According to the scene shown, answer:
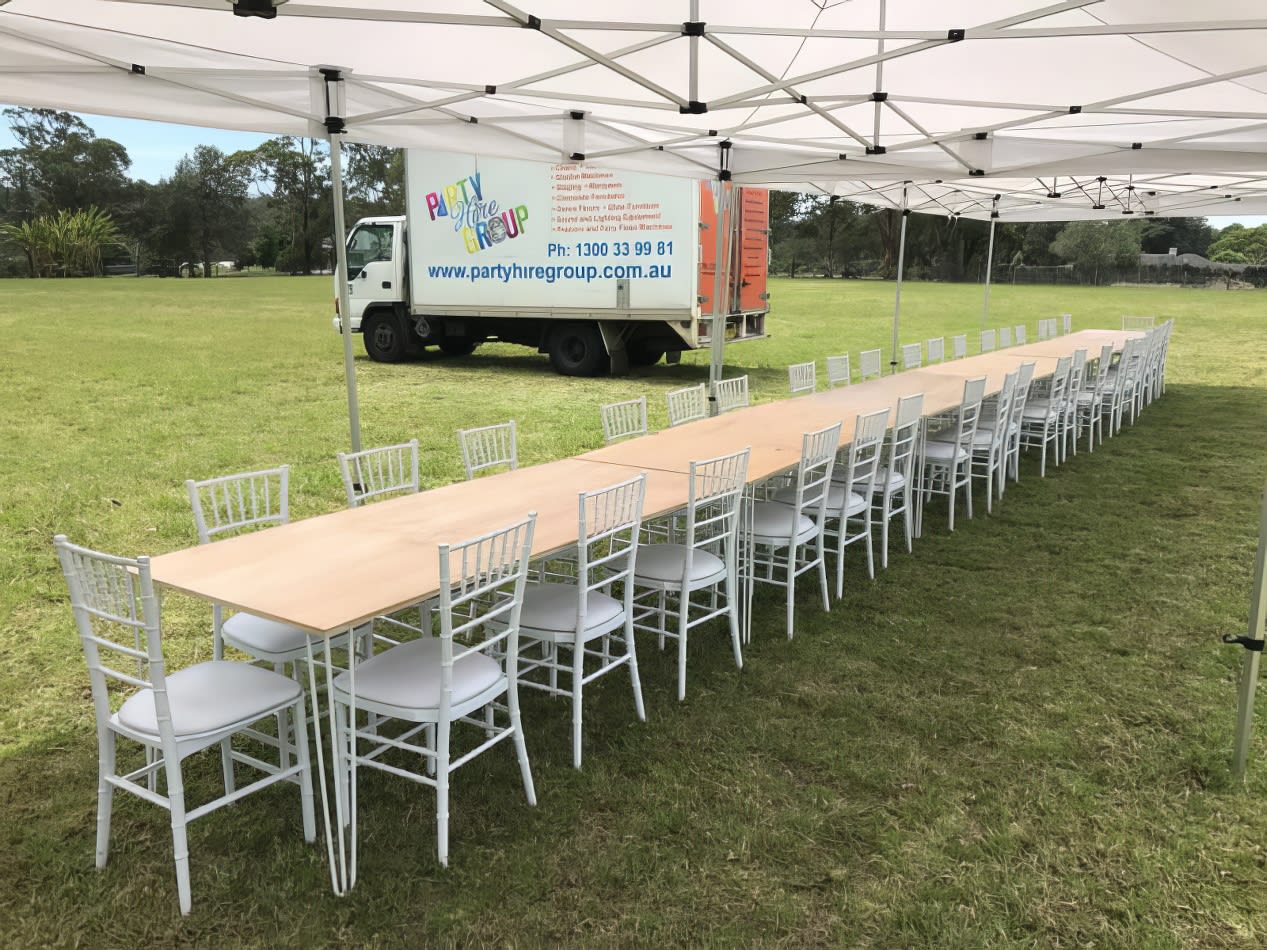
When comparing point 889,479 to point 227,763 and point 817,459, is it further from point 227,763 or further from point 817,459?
point 227,763

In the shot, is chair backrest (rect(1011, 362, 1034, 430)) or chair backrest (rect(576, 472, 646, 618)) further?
chair backrest (rect(1011, 362, 1034, 430))

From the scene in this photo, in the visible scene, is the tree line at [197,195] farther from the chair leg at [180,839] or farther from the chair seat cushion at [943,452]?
the chair leg at [180,839]

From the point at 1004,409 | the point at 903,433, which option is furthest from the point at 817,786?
the point at 1004,409

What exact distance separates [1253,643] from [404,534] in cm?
278

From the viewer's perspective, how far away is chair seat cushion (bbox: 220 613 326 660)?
116 inches

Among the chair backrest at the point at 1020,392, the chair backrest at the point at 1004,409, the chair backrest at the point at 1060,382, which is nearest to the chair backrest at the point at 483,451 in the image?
the chair backrest at the point at 1004,409

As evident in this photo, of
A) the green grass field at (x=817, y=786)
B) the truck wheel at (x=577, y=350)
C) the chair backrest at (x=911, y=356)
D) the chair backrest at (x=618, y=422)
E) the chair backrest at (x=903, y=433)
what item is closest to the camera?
the green grass field at (x=817, y=786)

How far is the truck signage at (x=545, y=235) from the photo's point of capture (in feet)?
34.4

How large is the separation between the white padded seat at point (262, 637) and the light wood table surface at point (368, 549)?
0.83 ft

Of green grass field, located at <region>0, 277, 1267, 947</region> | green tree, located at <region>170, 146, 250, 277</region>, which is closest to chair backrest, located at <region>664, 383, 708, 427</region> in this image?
green grass field, located at <region>0, 277, 1267, 947</region>

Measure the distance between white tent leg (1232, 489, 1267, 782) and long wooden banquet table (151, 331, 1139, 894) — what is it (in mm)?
1875

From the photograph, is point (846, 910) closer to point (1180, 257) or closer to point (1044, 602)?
point (1044, 602)

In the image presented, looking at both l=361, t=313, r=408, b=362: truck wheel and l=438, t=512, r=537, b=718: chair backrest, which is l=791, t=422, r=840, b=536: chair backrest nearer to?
l=438, t=512, r=537, b=718: chair backrest

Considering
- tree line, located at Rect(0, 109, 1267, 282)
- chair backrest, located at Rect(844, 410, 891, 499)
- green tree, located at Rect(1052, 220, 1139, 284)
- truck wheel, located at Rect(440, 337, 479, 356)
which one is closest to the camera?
chair backrest, located at Rect(844, 410, 891, 499)
